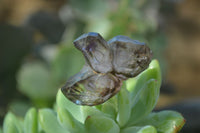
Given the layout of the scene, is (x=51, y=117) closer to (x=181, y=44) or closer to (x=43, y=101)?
(x=43, y=101)

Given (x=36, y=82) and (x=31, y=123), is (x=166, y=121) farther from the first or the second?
(x=36, y=82)

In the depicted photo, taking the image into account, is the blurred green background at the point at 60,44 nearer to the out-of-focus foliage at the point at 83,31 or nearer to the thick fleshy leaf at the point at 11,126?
the out-of-focus foliage at the point at 83,31

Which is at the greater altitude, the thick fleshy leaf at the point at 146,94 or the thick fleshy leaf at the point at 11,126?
the thick fleshy leaf at the point at 146,94

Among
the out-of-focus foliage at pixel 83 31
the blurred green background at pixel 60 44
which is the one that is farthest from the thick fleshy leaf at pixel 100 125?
the out-of-focus foliage at pixel 83 31

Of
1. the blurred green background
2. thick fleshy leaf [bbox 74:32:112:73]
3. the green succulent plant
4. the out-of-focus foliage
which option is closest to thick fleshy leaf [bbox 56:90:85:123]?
the green succulent plant

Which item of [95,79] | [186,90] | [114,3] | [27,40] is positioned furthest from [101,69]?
[186,90]

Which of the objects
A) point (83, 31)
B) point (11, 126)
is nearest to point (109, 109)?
point (11, 126)
